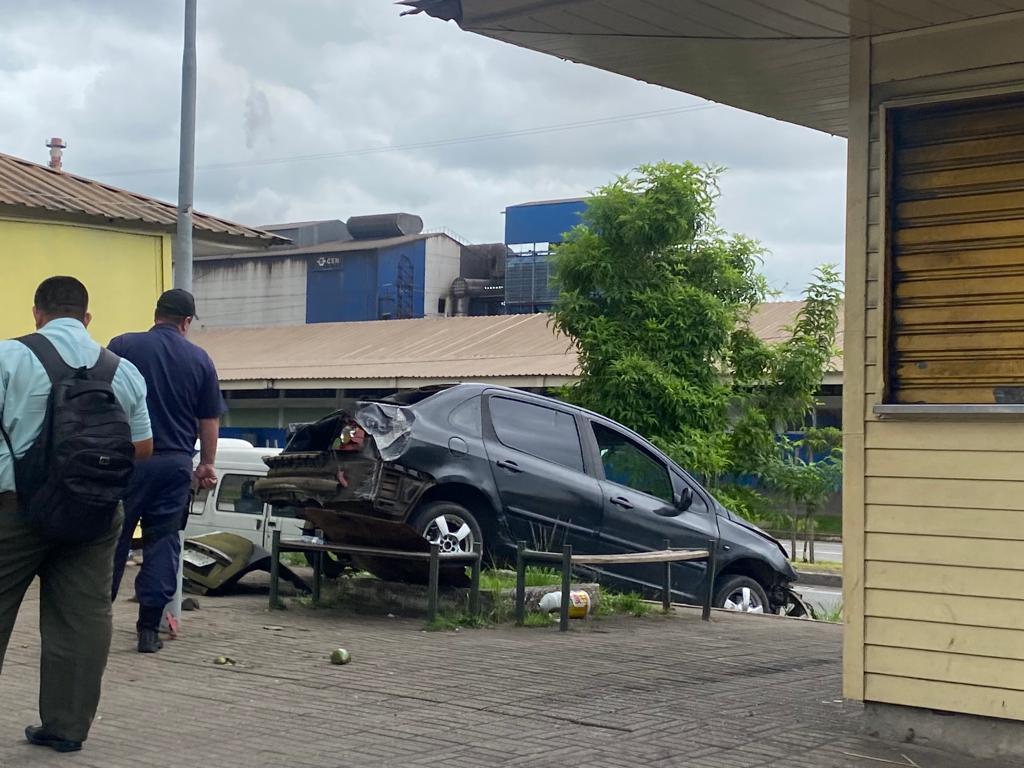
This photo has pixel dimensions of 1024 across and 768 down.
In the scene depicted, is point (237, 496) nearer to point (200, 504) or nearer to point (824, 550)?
point (200, 504)

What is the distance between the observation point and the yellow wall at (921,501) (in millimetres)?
5719

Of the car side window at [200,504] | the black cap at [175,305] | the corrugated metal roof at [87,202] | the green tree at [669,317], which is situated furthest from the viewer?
the green tree at [669,317]

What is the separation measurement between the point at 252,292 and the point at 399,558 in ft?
163

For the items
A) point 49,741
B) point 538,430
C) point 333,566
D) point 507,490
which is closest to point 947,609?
point 49,741

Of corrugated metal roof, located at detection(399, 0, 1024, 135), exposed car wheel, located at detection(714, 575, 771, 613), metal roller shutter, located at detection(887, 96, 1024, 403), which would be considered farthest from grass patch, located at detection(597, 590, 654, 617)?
metal roller shutter, located at detection(887, 96, 1024, 403)

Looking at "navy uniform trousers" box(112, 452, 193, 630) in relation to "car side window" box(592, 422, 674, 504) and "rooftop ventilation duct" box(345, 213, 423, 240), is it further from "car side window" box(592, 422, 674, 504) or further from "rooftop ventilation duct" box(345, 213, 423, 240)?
"rooftop ventilation duct" box(345, 213, 423, 240)

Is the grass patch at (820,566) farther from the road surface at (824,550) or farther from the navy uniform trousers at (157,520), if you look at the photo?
the navy uniform trousers at (157,520)

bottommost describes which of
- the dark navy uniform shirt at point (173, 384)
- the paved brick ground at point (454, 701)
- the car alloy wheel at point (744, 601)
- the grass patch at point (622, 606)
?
the car alloy wheel at point (744, 601)

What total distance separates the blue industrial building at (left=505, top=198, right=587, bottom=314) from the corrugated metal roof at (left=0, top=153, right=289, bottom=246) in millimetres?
35499

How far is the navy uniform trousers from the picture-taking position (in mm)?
7547

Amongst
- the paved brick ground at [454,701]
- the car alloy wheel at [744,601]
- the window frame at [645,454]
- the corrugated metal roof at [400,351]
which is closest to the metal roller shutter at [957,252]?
Result: the paved brick ground at [454,701]

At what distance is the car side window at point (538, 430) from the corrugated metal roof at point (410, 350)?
14.5 m

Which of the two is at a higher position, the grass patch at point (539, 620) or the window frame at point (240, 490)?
the window frame at point (240, 490)

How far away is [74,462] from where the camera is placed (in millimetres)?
5188
